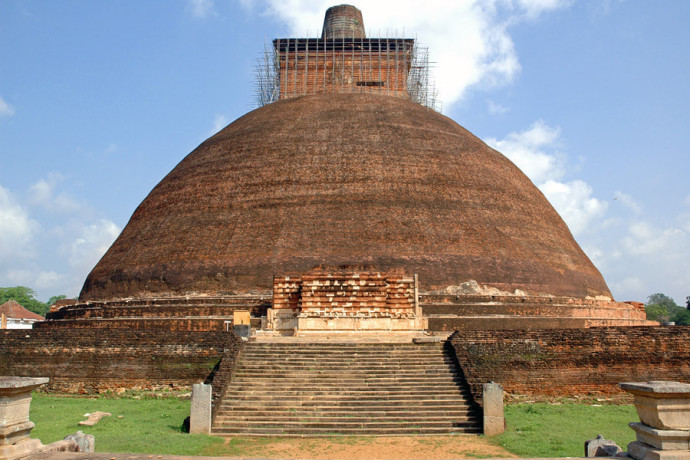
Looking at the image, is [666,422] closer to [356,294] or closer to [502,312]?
[356,294]

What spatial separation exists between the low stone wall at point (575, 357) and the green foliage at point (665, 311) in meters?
28.0

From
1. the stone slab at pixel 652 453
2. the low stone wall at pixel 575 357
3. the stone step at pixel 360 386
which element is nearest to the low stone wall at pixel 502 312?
the low stone wall at pixel 575 357

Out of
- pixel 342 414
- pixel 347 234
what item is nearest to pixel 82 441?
pixel 342 414

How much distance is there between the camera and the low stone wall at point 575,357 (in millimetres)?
10539

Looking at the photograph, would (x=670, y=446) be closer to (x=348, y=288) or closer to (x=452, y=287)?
(x=348, y=288)

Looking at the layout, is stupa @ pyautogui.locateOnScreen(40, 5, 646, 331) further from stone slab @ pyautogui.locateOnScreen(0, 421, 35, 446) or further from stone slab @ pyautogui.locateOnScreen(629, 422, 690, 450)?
stone slab @ pyautogui.locateOnScreen(629, 422, 690, 450)

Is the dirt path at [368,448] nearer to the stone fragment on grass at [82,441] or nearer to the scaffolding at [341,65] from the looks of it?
the stone fragment on grass at [82,441]

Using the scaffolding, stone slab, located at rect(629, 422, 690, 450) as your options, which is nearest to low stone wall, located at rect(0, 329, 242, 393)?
stone slab, located at rect(629, 422, 690, 450)

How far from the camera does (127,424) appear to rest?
878 centimetres

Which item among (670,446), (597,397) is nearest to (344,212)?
(597,397)

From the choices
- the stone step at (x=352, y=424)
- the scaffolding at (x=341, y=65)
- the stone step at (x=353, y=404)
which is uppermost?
the scaffolding at (x=341, y=65)

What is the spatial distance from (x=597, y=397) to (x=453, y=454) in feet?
14.8

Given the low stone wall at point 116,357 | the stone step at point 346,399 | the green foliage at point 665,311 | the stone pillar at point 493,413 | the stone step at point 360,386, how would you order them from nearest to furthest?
the stone pillar at point 493,413 < the stone step at point 346,399 < the stone step at point 360,386 < the low stone wall at point 116,357 < the green foliage at point 665,311

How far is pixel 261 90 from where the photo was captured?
2598 centimetres
